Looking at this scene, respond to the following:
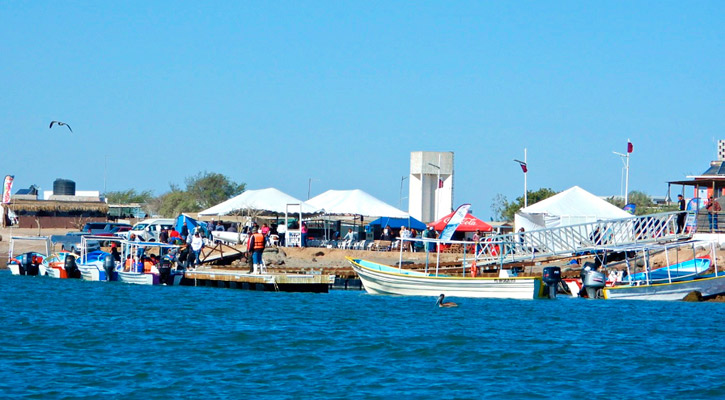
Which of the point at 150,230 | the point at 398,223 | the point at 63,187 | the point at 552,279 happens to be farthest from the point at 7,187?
the point at 552,279

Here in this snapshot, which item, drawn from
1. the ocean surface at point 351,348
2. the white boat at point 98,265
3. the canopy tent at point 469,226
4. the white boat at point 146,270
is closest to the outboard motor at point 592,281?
the ocean surface at point 351,348

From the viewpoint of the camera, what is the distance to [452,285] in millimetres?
31641

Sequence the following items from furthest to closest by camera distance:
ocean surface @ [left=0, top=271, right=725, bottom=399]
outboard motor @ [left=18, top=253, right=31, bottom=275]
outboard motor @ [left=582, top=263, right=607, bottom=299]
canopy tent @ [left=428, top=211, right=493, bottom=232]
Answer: canopy tent @ [left=428, top=211, right=493, bottom=232], outboard motor @ [left=18, top=253, right=31, bottom=275], outboard motor @ [left=582, top=263, right=607, bottom=299], ocean surface @ [left=0, top=271, right=725, bottom=399]

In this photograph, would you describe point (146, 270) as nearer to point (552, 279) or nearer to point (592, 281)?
point (552, 279)

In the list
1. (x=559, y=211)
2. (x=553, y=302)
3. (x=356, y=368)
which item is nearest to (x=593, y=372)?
(x=356, y=368)

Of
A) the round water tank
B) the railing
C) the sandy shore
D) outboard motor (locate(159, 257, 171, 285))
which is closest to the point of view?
the railing

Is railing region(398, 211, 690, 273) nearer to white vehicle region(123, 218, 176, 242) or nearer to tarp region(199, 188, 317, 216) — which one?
white vehicle region(123, 218, 176, 242)

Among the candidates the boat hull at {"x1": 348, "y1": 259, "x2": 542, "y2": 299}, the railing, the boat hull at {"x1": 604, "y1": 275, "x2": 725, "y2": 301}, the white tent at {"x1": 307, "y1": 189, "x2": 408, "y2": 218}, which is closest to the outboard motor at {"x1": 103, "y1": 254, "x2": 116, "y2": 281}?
the boat hull at {"x1": 348, "y1": 259, "x2": 542, "y2": 299}

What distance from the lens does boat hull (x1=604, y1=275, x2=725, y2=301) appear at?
32.2 metres

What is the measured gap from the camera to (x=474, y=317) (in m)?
27.5

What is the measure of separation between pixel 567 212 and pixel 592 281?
16237mm

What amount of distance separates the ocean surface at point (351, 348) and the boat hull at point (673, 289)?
510 millimetres

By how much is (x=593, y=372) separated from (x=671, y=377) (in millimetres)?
1438

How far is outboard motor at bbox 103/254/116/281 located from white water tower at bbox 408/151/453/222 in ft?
100
